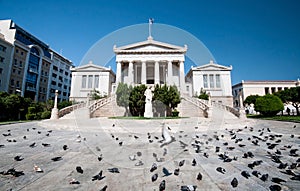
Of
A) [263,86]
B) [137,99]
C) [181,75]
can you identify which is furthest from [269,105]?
[263,86]

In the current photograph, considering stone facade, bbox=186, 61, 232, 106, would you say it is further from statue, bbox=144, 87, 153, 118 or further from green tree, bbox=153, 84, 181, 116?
statue, bbox=144, 87, 153, 118

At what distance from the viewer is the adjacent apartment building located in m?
28.7

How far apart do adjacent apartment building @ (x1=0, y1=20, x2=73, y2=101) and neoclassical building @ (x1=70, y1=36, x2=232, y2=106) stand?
9.34 meters

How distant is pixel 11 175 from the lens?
8.45 ft

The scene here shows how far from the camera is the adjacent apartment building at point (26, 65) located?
28.7m

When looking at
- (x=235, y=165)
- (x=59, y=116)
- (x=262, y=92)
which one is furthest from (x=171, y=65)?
(x=262, y=92)

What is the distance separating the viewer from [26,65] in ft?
109

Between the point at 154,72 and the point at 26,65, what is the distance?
1100 inches

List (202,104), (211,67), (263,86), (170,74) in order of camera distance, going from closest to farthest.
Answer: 1. (202,104)
2. (170,74)
3. (211,67)
4. (263,86)

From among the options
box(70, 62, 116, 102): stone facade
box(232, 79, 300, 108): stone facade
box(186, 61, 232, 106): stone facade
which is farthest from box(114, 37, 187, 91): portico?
box(232, 79, 300, 108): stone facade

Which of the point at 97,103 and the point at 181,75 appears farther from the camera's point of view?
Result: the point at 181,75

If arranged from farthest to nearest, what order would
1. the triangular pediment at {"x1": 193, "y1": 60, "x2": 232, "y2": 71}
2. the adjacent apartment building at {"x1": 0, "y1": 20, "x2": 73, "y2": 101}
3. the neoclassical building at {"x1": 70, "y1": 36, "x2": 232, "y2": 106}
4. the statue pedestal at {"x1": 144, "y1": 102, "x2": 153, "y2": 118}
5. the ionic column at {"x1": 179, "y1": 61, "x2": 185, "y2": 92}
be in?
1. the triangular pediment at {"x1": 193, "y1": 60, "x2": 232, "y2": 71}
2. the neoclassical building at {"x1": 70, "y1": 36, "x2": 232, "y2": 106}
3. the adjacent apartment building at {"x1": 0, "y1": 20, "x2": 73, "y2": 101}
4. the ionic column at {"x1": 179, "y1": 61, "x2": 185, "y2": 92}
5. the statue pedestal at {"x1": 144, "y1": 102, "x2": 153, "y2": 118}

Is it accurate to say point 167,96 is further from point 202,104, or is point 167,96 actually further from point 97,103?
point 97,103

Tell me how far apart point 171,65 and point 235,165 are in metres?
27.7
